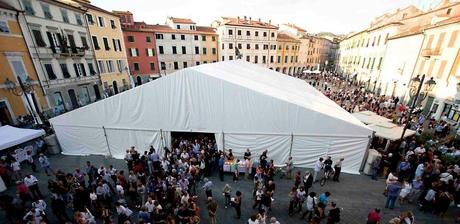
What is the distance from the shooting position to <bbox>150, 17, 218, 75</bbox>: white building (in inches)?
1567

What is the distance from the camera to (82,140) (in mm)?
11789

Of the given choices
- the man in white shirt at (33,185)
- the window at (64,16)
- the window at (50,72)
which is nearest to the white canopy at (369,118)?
the man in white shirt at (33,185)

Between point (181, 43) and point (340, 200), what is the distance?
39.9 m

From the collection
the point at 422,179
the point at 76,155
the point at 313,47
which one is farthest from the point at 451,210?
the point at 313,47

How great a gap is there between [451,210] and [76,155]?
724 inches

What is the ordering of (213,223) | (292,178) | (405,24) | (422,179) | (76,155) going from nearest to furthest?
(213,223)
(422,179)
(292,178)
(76,155)
(405,24)

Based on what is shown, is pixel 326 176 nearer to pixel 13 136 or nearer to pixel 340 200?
pixel 340 200

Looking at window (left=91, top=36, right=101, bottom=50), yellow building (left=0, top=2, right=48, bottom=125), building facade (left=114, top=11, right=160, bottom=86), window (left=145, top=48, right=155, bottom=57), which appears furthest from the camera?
window (left=145, top=48, right=155, bottom=57)

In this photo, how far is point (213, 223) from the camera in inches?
285

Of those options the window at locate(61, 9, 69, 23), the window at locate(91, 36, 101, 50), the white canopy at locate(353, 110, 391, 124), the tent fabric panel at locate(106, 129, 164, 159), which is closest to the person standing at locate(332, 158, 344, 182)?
the white canopy at locate(353, 110, 391, 124)

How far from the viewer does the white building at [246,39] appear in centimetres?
4375

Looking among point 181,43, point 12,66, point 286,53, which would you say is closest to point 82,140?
point 12,66

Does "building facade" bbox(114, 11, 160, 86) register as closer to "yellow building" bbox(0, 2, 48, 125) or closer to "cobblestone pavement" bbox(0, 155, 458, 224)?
"yellow building" bbox(0, 2, 48, 125)

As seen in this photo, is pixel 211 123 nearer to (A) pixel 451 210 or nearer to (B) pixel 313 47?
(A) pixel 451 210
